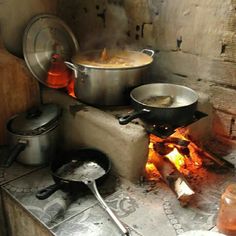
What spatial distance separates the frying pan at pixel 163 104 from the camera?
1.52m

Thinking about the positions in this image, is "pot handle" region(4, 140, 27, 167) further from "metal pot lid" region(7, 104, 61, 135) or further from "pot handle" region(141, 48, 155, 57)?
"pot handle" region(141, 48, 155, 57)

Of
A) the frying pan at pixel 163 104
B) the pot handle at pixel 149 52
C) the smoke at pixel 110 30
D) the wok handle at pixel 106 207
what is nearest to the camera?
the wok handle at pixel 106 207

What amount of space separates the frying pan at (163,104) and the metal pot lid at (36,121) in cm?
37

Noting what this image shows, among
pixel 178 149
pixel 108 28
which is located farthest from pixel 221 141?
pixel 108 28

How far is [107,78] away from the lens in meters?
1.71

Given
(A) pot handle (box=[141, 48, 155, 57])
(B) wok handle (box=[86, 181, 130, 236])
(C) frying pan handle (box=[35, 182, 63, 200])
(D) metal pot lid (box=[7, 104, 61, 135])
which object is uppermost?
(A) pot handle (box=[141, 48, 155, 57])

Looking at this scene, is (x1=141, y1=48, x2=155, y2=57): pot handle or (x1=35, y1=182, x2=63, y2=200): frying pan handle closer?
(x1=35, y1=182, x2=63, y2=200): frying pan handle

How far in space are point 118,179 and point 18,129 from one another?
1.83 feet

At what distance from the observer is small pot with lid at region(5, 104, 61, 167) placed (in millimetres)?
1676

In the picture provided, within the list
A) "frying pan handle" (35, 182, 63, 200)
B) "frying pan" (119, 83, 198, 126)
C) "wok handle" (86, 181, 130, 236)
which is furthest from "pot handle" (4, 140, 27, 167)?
"frying pan" (119, 83, 198, 126)

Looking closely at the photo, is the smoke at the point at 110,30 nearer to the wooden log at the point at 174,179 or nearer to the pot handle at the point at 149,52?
the pot handle at the point at 149,52

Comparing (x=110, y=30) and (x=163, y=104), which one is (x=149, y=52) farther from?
(x=163, y=104)

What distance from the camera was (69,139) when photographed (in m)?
1.88

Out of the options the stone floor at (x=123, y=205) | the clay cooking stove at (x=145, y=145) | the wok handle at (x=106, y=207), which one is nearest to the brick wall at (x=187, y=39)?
the clay cooking stove at (x=145, y=145)
